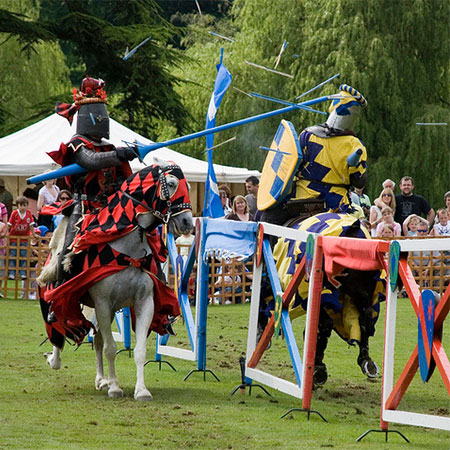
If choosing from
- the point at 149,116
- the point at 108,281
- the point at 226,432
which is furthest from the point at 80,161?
the point at 149,116

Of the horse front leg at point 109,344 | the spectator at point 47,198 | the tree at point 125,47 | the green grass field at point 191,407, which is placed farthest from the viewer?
the tree at point 125,47

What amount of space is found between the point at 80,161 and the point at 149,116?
821 inches

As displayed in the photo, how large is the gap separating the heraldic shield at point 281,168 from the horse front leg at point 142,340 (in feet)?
5.73

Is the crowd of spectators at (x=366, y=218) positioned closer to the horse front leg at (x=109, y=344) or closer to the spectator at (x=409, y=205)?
the spectator at (x=409, y=205)

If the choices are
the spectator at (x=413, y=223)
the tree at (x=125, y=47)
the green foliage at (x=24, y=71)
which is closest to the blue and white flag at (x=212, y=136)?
the spectator at (x=413, y=223)

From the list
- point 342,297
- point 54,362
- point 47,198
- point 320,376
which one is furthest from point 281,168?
point 47,198

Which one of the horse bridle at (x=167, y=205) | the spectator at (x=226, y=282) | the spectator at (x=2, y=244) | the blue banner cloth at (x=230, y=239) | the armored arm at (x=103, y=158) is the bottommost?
the spectator at (x=226, y=282)

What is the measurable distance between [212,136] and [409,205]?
9.46m

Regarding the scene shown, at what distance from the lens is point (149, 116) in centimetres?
2948

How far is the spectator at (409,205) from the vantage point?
18.4 m

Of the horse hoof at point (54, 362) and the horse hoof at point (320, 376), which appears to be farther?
the horse hoof at point (54, 362)

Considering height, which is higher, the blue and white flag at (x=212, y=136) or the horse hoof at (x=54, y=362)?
the blue and white flag at (x=212, y=136)

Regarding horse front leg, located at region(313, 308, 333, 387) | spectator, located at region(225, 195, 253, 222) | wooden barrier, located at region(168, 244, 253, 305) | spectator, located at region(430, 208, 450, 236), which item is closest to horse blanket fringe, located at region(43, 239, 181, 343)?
horse front leg, located at region(313, 308, 333, 387)

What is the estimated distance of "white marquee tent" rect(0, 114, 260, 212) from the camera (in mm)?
19938
